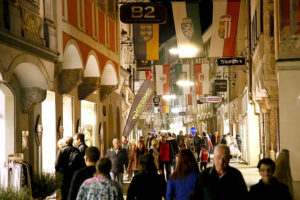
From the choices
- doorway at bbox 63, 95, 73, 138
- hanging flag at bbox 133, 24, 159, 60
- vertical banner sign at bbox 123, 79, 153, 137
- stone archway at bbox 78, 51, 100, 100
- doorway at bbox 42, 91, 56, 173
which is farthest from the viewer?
hanging flag at bbox 133, 24, 159, 60

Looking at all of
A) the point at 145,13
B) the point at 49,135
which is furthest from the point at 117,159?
the point at 145,13

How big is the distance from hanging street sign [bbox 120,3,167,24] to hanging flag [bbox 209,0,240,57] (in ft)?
16.8

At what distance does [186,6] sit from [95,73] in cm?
454

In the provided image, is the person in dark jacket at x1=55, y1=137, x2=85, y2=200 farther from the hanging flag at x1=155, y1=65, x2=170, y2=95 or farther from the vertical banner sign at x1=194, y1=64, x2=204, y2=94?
the hanging flag at x1=155, y1=65, x2=170, y2=95

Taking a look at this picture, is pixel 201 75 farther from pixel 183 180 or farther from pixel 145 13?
pixel 183 180

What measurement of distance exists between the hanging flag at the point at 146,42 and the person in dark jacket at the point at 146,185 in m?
19.8

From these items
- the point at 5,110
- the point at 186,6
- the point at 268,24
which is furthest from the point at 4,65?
the point at 268,24

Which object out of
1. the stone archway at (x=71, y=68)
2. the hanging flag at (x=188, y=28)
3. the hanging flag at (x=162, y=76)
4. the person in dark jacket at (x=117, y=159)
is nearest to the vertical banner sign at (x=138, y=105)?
the hanging flag at (x=188, y=28)

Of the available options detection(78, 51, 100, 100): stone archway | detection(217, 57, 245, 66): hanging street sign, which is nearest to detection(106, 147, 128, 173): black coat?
detection(78, 51, 100, 100): stone archway

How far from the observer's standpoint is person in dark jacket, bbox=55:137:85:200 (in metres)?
11.4

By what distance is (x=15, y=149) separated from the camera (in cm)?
1339

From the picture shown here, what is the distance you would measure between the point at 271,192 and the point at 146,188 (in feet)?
6.04

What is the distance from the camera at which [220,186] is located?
6078 mm

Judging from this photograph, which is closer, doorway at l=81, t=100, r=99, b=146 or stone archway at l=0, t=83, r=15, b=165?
stone archway at l=0, t=83, r=15, b=165
